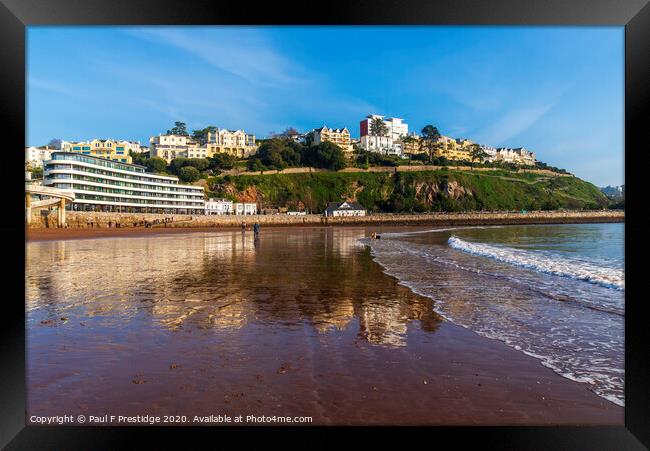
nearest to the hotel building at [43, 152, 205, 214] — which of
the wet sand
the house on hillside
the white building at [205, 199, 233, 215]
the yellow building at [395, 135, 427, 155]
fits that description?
the white building at [205, 199, 233, 215]

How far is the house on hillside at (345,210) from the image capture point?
270ft

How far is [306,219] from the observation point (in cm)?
7350

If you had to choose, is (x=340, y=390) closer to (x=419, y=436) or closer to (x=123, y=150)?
(x=419, y=436)

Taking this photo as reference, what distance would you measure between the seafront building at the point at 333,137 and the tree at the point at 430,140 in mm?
28809

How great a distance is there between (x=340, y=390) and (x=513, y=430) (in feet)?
4.43

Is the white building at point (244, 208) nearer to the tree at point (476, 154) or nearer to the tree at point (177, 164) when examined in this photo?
the tree at point (177, 164)

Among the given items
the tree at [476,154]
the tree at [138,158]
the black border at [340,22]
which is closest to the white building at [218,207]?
the tree at [138,158]

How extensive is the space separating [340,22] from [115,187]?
68.1 metres

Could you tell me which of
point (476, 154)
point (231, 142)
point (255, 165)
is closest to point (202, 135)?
point (231, 142)

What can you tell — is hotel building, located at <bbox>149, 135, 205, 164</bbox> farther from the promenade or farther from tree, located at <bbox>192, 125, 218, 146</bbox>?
the promenade

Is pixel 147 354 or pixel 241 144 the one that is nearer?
pixel 147 354

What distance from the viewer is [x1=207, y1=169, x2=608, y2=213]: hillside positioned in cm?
9038
